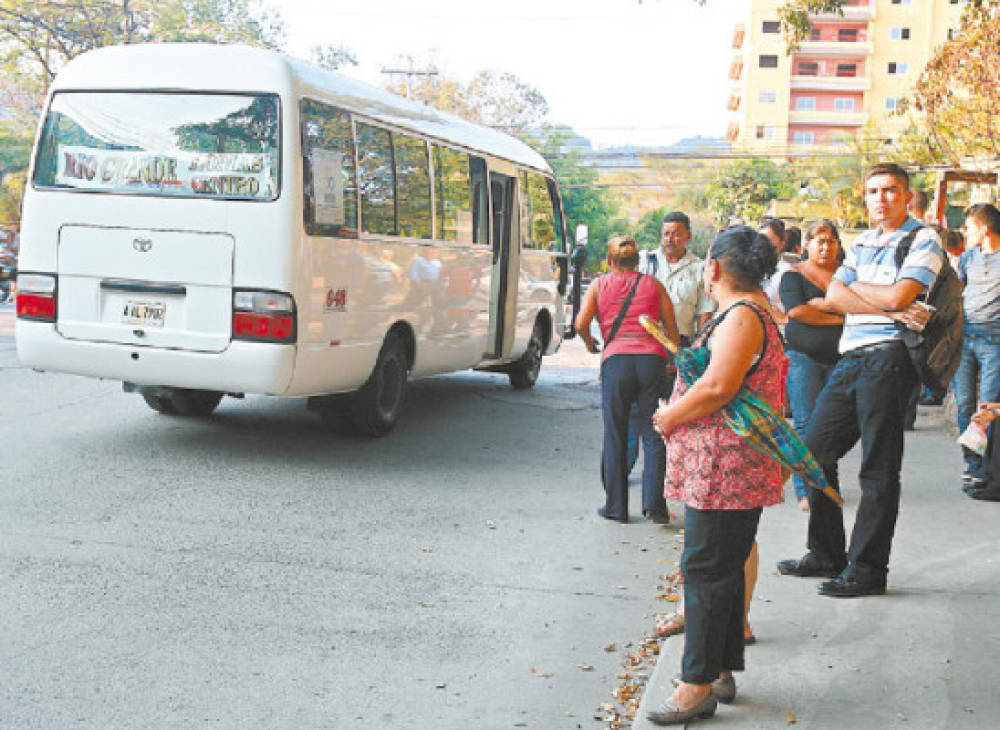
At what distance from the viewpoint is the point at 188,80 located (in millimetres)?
8438

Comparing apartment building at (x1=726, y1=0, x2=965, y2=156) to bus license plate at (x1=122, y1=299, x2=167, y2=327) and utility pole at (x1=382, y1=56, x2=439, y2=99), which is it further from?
bus license plate at (x1=122, y1=299, x2=167, y2=327)

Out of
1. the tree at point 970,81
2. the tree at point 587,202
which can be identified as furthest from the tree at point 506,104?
the tree at point 970,81

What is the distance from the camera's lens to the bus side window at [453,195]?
10766 millimetres

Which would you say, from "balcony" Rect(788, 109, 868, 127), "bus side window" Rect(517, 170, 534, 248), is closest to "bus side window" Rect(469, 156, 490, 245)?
"bus side window" Rect(517, 170, 534, 248)

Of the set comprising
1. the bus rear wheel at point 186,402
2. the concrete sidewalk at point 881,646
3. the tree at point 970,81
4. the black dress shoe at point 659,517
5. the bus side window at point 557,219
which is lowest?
the black dress shoe at point 659,517

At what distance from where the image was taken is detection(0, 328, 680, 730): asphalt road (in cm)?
430

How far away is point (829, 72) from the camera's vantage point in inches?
3691

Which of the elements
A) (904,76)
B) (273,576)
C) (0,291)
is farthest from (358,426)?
(904,76)

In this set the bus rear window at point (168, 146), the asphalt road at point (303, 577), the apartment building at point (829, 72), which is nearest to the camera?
the asphalt road at point (303, 577)

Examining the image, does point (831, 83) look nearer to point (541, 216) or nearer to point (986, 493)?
point (541, 216)

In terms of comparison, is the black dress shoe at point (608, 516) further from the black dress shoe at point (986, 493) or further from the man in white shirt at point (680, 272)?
the black dress shoe at point (986, 493)

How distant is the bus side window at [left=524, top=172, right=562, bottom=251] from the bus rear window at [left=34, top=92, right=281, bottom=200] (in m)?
5.23

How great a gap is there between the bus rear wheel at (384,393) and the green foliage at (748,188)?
61153 mm

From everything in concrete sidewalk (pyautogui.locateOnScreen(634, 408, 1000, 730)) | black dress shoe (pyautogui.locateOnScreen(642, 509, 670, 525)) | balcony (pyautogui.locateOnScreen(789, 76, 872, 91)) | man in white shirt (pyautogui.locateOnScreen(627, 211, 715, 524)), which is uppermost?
balcony (pyautogui.locateOnScreen(789, 76, 872, 91))
